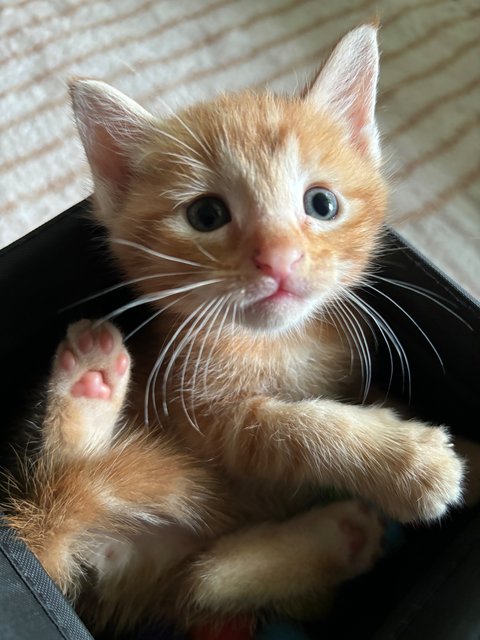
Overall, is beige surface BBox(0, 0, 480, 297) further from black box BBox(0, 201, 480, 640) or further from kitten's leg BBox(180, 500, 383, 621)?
kitten's leg BBox(180, 500, 383, 621)

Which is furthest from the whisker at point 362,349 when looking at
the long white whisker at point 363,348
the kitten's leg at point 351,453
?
the kitten's leg at point 351,453

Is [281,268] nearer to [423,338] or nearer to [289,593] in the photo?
[423,338]

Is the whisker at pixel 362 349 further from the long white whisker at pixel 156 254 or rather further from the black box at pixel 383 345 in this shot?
the long white whisker at pixel 156 254

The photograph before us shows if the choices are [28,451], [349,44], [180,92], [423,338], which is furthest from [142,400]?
[180,92]

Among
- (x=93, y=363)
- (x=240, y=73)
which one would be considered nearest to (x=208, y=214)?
(x=93, y=363)

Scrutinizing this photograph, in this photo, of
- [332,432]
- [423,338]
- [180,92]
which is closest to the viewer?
[332,432]

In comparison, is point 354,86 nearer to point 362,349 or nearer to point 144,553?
point 362,349
